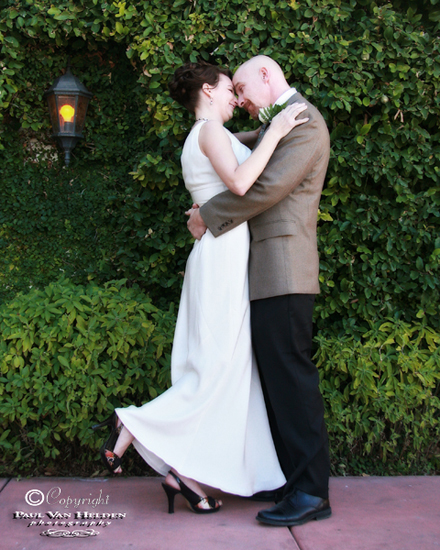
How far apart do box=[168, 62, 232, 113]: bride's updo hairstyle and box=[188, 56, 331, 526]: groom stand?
394mm

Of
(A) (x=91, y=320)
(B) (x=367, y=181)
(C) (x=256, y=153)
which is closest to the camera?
(C) (x=256, y=153)

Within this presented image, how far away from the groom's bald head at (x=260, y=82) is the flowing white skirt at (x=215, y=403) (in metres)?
0.60

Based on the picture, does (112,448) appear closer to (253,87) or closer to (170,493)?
(170,493)

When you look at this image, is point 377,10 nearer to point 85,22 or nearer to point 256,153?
point 256,153

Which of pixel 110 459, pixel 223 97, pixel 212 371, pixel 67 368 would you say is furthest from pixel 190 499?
pixel 223 97

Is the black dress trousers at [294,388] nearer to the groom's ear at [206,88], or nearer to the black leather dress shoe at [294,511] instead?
the black leather dress shoe at [294,511]

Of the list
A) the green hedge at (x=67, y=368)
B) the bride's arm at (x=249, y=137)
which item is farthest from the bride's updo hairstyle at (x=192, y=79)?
the green hedge at (x=67, y=368)

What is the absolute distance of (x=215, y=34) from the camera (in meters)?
3.27

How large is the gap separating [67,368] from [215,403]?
0.92 meters

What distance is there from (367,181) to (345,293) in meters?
0.70

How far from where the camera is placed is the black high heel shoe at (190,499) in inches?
95.6

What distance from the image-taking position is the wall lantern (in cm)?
371

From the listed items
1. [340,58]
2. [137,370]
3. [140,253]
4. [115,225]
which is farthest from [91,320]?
[340,58]

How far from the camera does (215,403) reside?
8.00 ft
